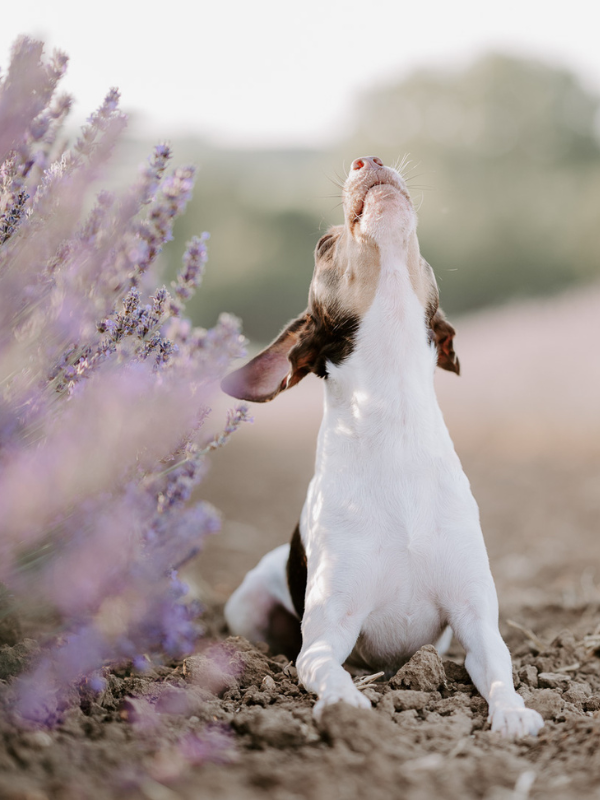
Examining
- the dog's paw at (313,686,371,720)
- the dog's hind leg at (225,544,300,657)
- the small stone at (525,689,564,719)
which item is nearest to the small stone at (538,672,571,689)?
the small stone at (525,689,564,719)

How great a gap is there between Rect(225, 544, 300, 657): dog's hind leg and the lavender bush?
3.68ft

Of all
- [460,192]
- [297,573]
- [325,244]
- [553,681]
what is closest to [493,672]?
[553,681]

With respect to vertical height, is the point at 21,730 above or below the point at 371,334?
below

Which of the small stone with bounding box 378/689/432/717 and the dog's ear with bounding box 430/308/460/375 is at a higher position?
the dog's ear with bounding box 430/308/460/375

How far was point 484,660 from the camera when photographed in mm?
2564

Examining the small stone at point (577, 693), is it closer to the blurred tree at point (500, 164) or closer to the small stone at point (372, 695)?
the small stone at point (372, 695)

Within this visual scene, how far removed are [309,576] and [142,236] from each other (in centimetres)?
128

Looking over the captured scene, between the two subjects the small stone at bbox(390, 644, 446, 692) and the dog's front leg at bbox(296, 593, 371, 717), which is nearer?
the dog's front leg at bbox(296, 593, 371, 717)

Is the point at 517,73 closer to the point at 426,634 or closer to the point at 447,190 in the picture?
the point at 447,190

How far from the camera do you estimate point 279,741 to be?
6.46ft

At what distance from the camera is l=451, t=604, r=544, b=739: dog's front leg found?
2244 mm

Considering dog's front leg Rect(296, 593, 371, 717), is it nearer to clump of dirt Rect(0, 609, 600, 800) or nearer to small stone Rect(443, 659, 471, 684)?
clump of dirt Rect(0, 609, 600, 800)

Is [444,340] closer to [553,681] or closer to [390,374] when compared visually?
[390,374]

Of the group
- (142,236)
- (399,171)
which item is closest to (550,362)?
(399,171)
